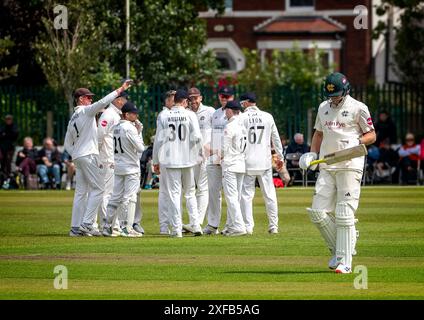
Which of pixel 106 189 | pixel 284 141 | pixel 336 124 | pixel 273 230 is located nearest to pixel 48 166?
pixel 284 141

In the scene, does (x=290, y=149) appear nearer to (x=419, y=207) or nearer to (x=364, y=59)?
(x=419, y=207)

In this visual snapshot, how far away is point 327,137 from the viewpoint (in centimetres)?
1762

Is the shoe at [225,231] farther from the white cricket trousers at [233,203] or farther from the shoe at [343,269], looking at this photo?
the shoe at [343,269]

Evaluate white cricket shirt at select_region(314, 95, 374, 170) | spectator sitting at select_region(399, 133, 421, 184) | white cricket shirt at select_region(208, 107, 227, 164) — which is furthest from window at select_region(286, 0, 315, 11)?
white cricket shirt at select_region(314, 95, 374, 170)

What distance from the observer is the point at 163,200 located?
23.7 meters

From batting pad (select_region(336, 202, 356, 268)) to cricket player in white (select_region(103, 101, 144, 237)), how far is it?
7.09 m

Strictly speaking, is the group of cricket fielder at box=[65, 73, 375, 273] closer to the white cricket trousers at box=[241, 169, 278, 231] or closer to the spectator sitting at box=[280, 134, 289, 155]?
the white cricket trousers at box=[241, 169, 278, 231]

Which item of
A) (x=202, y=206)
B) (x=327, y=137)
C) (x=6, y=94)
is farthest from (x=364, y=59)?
(x=327, y=137)

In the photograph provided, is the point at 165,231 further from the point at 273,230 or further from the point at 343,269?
the point at 343,269

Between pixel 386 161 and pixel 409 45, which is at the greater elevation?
pixel 409 45

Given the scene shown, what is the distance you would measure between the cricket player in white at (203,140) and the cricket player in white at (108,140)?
4.74 ft

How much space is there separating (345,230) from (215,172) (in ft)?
24.6

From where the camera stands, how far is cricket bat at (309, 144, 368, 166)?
17109mm

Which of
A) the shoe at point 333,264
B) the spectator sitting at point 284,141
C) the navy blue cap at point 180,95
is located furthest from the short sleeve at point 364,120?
the spectator sitting at point 284,141
